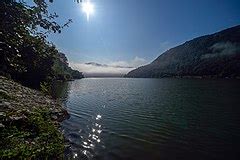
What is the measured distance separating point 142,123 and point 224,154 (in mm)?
12304

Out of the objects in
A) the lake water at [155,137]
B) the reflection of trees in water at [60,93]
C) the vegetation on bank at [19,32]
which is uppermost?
the vegetation on bank at [19,32]

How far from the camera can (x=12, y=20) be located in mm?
5266

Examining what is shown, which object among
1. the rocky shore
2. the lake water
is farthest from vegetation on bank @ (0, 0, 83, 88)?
the lake water

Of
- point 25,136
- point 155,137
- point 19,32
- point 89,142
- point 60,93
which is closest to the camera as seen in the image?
point 19,32

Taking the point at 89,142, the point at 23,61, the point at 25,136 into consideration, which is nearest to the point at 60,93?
the point at 89,142

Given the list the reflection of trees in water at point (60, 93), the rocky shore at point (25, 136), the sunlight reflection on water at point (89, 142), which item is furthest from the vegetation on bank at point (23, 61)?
the reflection of trees in water at point (60, 93)

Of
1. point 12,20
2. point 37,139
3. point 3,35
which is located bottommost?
point 37,139

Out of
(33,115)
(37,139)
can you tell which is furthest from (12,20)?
(33,115)

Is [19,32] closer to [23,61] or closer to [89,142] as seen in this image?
[23,61]

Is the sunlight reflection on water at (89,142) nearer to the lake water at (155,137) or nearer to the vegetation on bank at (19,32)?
the lake water at (155,137)

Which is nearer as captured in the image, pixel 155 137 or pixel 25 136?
pixel 25 136

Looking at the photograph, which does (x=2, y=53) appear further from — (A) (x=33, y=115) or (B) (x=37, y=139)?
(A) (x=33, y=115)

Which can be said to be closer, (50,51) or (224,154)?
(50,51)

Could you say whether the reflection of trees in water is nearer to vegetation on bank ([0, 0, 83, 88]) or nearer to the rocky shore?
the rocky shore
